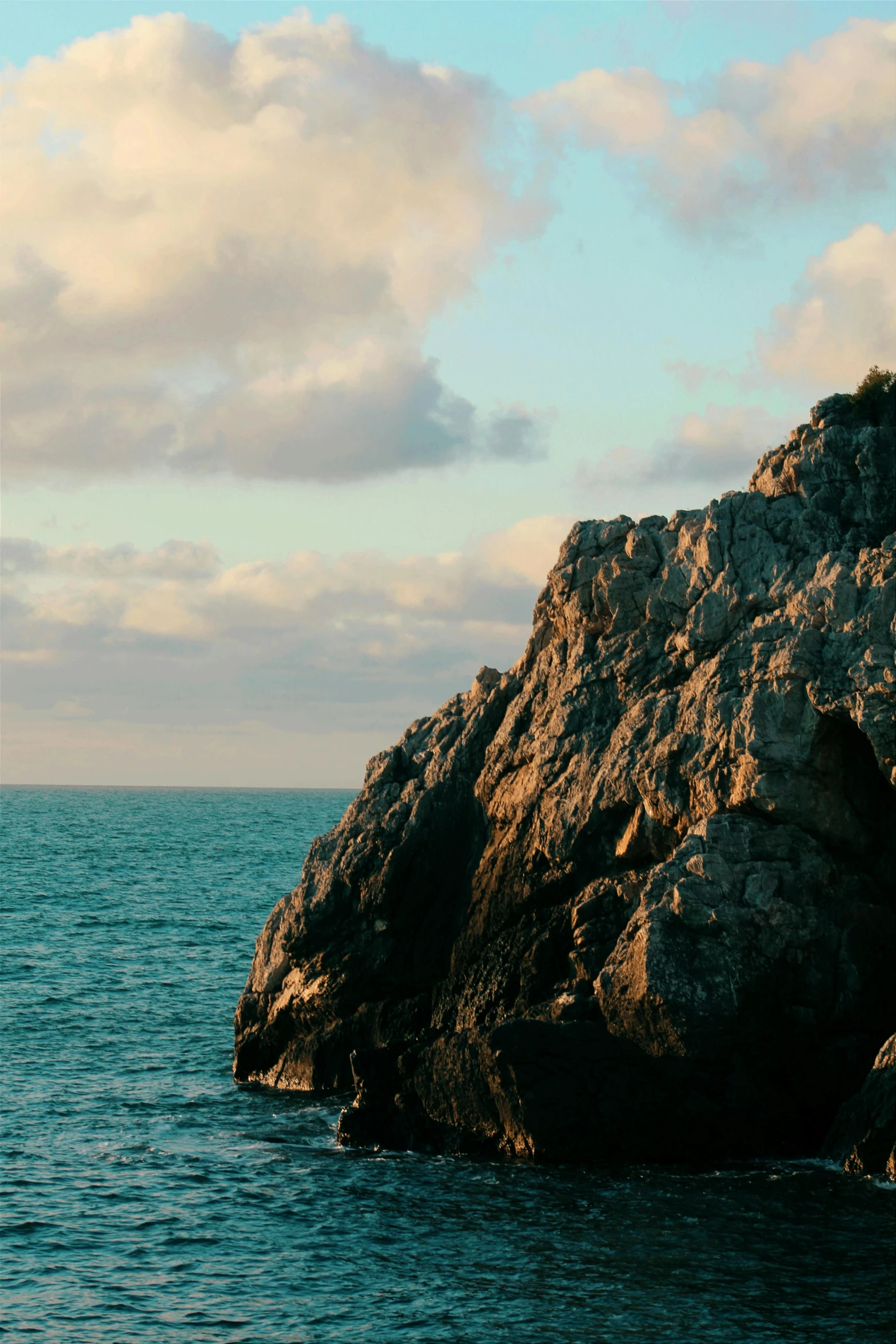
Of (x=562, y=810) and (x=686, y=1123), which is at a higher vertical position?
(x=562, y=810)

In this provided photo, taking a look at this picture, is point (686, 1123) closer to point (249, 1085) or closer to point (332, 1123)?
point (332, 1123)

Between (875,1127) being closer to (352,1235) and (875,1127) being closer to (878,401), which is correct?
(352,1235)

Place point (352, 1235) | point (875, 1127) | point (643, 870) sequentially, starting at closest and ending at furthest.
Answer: point (352, 1235), point (875, 1127), point (643, 870)

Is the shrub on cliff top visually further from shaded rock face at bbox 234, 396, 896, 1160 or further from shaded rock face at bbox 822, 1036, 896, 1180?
shaded rock face at bbox 822, 1036, 896, 1180

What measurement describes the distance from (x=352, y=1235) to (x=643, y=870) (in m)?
14.3

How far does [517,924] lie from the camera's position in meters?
40.6

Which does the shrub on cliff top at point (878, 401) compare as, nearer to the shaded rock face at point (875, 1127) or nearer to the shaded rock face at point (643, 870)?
the shaded rock face at point (643, 870)

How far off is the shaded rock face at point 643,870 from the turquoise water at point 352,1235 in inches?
82.1

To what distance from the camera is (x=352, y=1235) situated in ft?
95.5

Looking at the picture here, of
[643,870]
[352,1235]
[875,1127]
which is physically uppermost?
[643,870]

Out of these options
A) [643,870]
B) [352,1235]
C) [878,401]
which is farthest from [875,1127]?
[878,401]

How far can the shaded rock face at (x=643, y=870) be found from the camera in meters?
33.9

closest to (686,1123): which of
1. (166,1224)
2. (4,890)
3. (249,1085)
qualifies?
(166,1224)

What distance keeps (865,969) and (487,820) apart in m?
14.0
